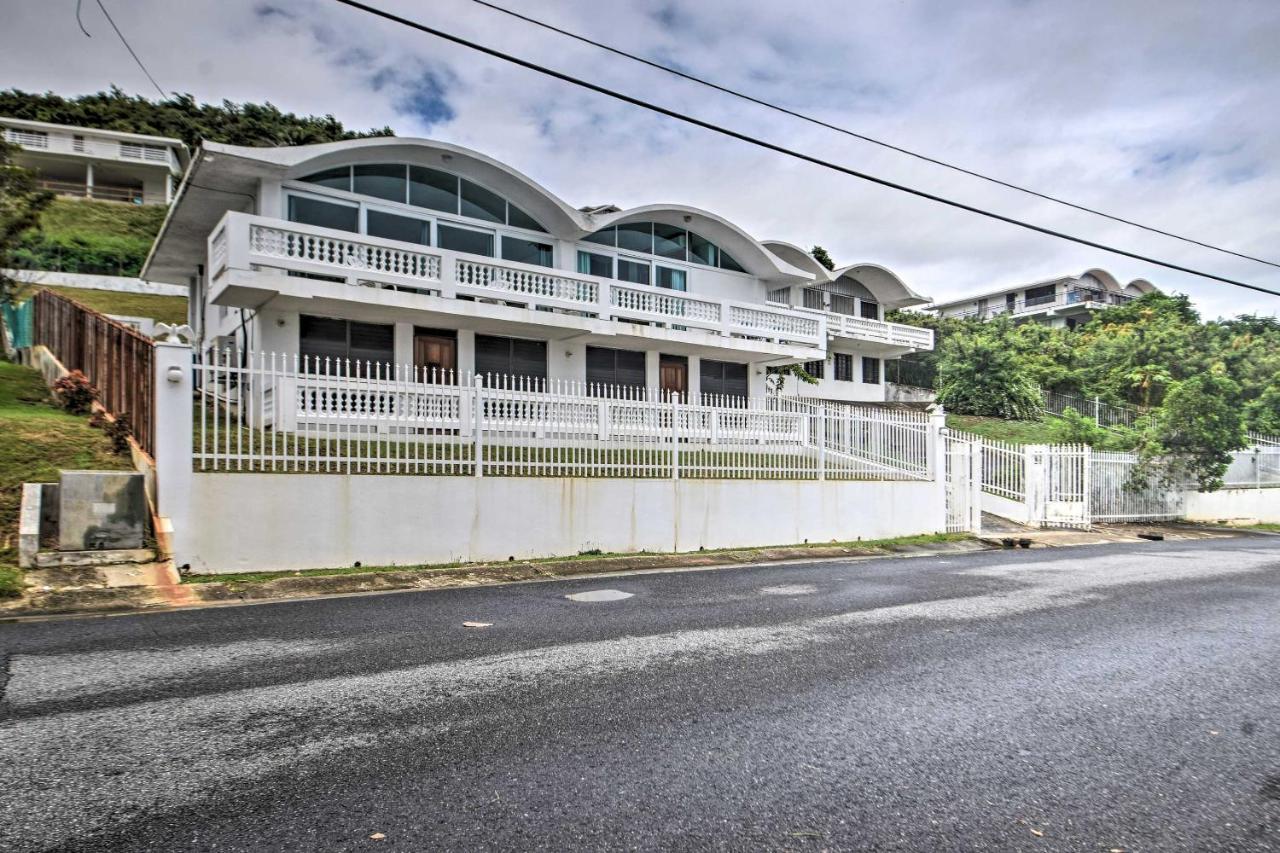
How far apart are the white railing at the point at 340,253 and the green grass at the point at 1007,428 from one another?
20805 mm

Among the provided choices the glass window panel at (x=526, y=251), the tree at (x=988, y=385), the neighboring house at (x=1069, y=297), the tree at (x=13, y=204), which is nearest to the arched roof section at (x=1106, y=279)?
the neighboring house at (x=1069, y=297)

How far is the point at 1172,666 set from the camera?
211 inches

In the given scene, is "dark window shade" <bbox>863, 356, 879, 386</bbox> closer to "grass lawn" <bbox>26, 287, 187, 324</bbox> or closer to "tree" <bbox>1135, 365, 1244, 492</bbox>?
"tree" <bbox>1135, 365, 1244, 492</bbox>

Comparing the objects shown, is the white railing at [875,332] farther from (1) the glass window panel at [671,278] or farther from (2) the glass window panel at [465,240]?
(2) the glass window panel at [465,240]

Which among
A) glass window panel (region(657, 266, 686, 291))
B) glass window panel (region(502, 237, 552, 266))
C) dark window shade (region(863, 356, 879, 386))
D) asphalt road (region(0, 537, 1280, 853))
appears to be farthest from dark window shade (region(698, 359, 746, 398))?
asphalt road (region(0, 537, 1280, 853))

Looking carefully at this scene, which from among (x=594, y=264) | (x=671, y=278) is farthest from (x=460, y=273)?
(x=671, y=278)

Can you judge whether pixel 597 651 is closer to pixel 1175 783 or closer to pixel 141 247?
pixel 1175 783

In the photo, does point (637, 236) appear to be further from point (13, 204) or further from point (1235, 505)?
point (1235, 505)

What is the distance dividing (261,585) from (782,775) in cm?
675

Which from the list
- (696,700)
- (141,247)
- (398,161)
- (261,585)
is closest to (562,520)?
(261,585)

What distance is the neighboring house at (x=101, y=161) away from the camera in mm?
45125

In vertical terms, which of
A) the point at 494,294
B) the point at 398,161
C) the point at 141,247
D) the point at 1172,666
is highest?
the point at 141,247

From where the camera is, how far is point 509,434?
1098 centimetres

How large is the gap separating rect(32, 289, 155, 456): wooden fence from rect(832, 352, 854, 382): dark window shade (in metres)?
24.5
